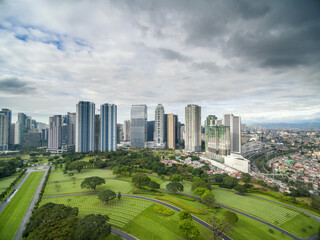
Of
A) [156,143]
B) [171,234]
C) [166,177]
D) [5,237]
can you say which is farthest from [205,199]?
[156,143]

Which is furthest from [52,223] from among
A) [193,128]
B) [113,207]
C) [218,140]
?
[193,128]

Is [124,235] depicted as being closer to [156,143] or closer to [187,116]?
[187,116]

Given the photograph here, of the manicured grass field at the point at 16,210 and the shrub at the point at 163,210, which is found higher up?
the shrub at the point at 163,210

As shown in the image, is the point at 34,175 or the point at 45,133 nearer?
the point at 34,175

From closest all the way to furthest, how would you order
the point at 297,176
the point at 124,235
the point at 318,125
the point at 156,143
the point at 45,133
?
1. the point at 124,235
2. the point at 297,176
3. the point at 156,143
4. the point at 45,133
5. the point at 318,125

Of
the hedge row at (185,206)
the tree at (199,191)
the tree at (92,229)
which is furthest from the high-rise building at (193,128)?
the tree at (92,229)

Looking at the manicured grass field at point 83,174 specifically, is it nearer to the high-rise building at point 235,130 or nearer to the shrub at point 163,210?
the shrub at point 163,210
